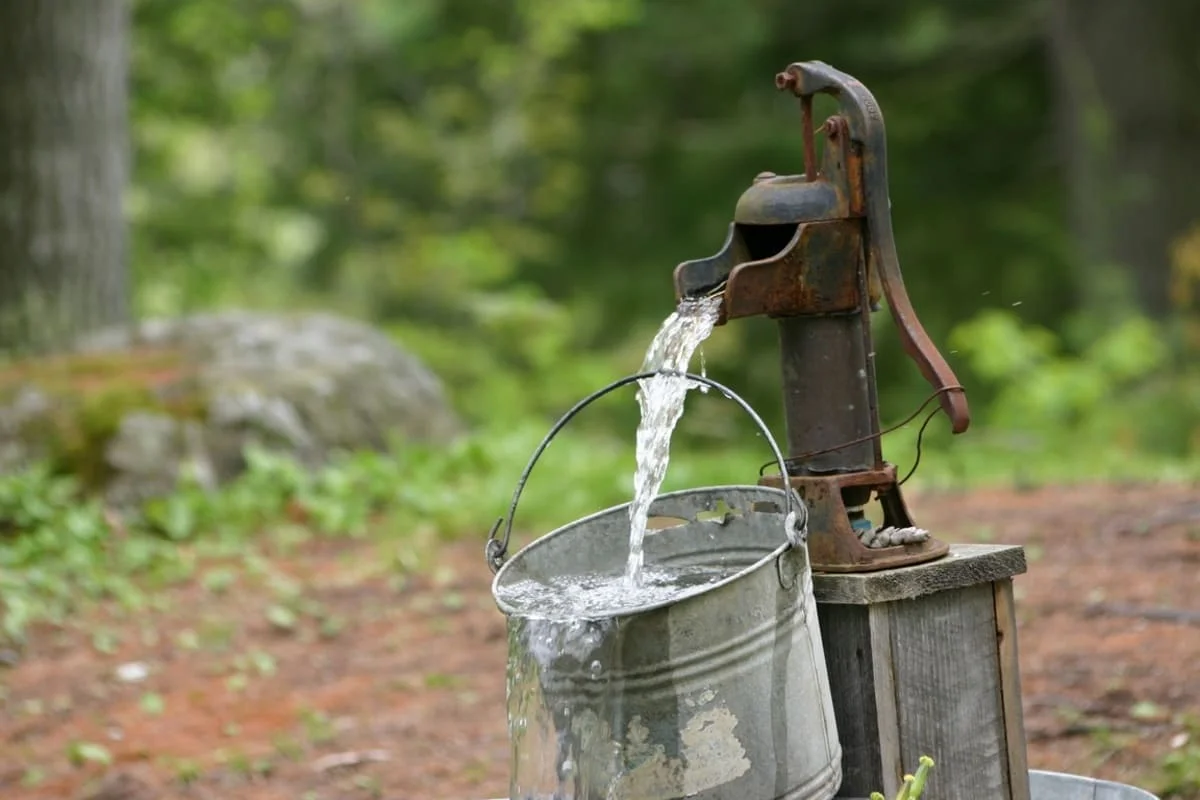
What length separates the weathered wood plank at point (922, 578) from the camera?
257 centimetres

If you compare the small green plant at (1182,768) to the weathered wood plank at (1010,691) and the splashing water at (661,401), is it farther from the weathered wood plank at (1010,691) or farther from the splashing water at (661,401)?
the splashing water at (661,401)

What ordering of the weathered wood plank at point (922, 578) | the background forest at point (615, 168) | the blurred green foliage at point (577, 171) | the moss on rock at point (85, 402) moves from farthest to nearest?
the blurred green foliage at point (577, 171) → the background forest at point (615, 168) → the moss on rock at point (85, 402) → the weathered wood plank at point (922, 578)

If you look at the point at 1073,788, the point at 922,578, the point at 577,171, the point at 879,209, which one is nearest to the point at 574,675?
the point at 922,578

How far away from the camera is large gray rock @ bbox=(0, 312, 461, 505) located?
6359 mm

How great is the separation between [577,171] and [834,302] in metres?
10.4

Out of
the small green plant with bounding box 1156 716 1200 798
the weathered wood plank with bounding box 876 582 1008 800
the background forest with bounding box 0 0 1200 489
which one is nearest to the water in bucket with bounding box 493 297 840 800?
the weathered wood plank with bounding box 876 582 1008 800

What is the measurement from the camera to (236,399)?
6668 millimetres

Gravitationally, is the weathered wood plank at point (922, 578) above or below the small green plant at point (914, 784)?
above

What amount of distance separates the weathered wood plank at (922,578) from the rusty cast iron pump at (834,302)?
4cm

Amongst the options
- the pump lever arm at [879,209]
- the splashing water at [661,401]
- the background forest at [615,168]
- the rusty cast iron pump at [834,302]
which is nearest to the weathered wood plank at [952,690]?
the rusty cast iron pump at [834,302]

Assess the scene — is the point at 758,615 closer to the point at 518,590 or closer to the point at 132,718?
the point at 518,590

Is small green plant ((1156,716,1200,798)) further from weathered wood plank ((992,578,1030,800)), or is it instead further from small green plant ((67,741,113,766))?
small green plant ((67,741,113,766))

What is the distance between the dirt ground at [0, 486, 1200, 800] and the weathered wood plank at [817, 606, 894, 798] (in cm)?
93

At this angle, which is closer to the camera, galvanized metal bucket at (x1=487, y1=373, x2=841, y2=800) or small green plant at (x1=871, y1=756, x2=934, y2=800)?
galvanized metal bucket at (x1=487, y1=373, x2=841, y2=800)
